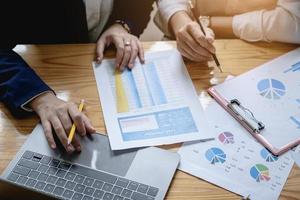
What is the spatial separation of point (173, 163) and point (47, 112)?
318 millimetres

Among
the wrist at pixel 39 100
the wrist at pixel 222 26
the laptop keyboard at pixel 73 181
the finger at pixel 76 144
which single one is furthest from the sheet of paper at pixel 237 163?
the wrist at pixel 222 26

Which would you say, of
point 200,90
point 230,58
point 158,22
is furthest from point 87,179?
point 158,22

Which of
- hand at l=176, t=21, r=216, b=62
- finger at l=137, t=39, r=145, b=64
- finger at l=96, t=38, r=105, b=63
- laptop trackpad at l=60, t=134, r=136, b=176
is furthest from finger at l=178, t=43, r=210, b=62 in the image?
laptop trackpad at l=60, t=134, r=136, b=176

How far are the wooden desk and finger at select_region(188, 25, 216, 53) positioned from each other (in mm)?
51

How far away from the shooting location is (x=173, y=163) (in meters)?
0.83

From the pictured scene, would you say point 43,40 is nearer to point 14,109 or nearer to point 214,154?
point 14,109

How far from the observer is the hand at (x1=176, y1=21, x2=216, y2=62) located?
102 cm

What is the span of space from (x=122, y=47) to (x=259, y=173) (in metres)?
0.50

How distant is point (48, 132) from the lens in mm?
871

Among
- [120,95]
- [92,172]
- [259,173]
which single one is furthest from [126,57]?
[259,173]

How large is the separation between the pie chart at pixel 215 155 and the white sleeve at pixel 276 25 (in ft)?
1.37

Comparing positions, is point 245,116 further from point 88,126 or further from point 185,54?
point 88,126

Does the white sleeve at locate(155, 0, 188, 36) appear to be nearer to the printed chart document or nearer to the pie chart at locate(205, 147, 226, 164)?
the printed chart document

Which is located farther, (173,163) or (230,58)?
(230,58)
